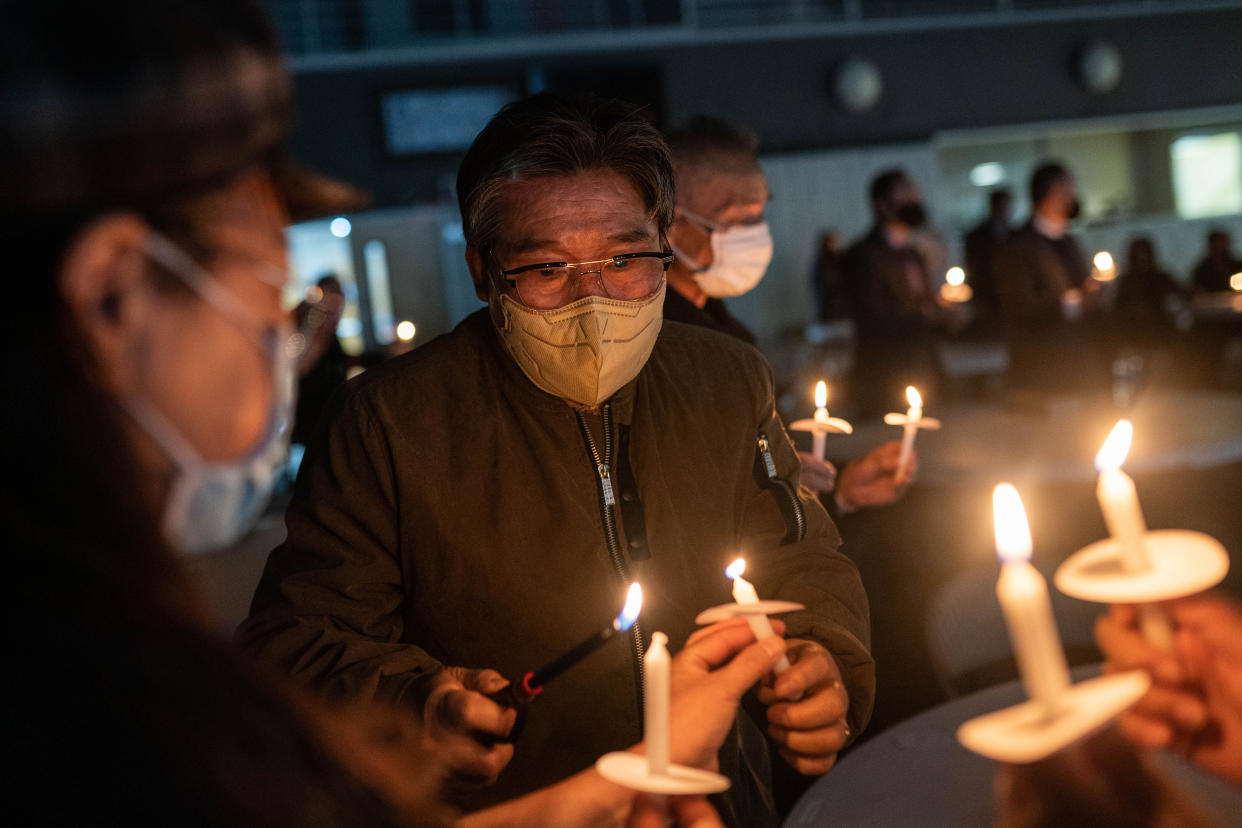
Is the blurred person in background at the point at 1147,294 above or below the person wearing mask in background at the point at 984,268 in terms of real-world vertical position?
below

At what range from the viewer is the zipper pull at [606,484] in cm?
180

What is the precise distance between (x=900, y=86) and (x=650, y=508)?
13.0 meters

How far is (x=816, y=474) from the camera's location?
2.39m

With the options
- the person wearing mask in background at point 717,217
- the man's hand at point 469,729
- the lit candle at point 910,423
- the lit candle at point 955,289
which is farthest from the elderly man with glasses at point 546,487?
the lit candle at point 955,289

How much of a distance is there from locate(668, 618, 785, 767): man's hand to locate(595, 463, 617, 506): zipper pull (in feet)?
1.60

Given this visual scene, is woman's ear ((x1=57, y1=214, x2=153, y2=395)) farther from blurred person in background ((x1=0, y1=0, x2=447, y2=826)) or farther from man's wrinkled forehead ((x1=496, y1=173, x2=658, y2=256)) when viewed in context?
man's wrinkled forehead ((x1=496, y1=173, x2=658, y2=256))

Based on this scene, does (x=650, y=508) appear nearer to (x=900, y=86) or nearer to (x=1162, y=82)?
(x=900, y=86)

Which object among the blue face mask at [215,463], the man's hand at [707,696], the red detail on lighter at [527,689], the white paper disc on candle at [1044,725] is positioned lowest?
the man's hand at [707,696]

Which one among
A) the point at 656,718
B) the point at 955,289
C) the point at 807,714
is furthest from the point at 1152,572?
the point at 955,289

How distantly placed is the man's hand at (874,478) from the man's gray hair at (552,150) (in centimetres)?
102

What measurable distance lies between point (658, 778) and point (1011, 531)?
15.4 inches

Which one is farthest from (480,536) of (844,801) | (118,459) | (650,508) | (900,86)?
(900,86)

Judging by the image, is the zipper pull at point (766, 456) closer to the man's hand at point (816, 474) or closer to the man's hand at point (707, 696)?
the man's hand at point (816, 474)

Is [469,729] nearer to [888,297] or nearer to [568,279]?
[568,279]
